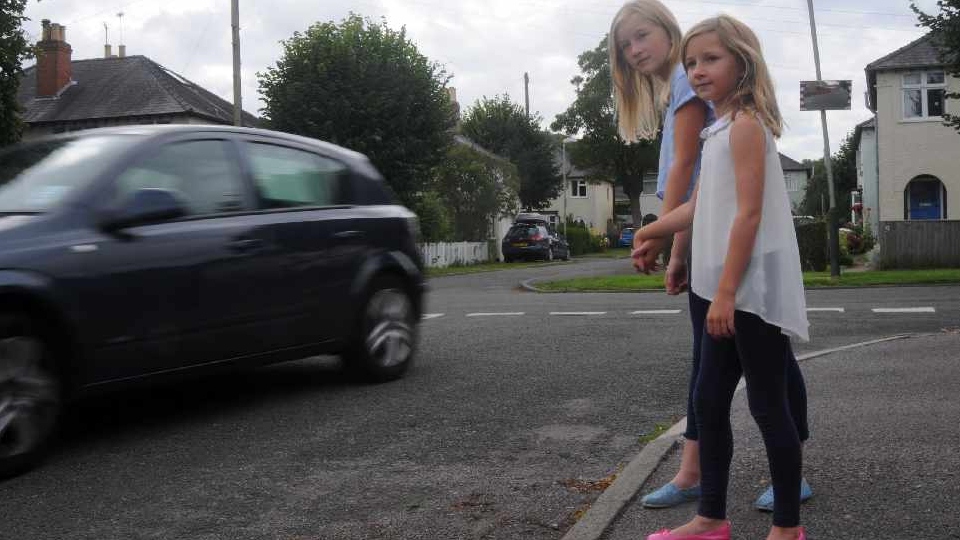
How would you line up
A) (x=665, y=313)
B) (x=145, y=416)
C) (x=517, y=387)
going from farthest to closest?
(x=665, y=313)
(x=517, y=387)
(x=145, y=416)

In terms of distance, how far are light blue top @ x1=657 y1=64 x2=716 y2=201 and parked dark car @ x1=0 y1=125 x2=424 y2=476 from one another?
280 cm

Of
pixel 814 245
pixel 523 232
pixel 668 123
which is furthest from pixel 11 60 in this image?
pixel 668 123

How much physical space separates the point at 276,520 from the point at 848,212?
8440cm

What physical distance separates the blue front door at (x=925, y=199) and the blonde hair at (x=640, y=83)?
33.6m

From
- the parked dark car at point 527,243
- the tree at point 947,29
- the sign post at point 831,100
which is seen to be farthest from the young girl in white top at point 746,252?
the parked dark car at point 527,243

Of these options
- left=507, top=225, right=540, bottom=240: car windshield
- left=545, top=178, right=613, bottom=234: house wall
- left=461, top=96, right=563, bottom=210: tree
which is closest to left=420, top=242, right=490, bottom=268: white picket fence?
left=507, top=225, right=540, bottom=240: car windshield

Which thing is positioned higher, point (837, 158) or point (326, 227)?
point (837, 158)

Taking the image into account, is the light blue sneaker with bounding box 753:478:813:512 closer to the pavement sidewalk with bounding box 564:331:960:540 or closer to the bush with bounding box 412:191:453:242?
the pavement sidewalk with bounding box 564:331:960:540

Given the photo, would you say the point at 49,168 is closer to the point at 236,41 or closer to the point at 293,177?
the point at 293,177

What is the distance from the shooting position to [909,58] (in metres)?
33.8

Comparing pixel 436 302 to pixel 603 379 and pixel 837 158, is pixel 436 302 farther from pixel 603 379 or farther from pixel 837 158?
pixel 837 158

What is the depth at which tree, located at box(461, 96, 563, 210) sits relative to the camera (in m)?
69.8

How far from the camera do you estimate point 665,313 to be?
44.7 feet

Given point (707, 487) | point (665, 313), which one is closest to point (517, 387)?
point (707, 487)
